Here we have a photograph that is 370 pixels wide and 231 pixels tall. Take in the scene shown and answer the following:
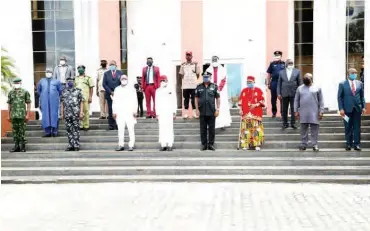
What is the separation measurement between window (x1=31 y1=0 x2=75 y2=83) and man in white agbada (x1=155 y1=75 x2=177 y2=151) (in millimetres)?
5829

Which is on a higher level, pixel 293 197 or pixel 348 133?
pixel 348 133

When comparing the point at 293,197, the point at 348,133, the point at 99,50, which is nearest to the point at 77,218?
the point at 293,197

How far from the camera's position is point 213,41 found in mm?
17828

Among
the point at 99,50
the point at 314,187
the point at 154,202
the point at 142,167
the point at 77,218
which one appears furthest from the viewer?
the point at 99,50

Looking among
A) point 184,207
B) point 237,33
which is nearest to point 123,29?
point 237,33

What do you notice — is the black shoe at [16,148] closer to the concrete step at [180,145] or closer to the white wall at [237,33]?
the concrete step at [180,145]

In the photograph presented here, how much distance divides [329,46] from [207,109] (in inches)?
263

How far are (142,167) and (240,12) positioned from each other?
7.67 metres

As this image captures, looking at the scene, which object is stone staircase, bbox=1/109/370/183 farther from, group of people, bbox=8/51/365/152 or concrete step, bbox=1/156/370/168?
group of people, bbox=8/51/365/152

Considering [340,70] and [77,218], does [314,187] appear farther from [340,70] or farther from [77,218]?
[340,70]

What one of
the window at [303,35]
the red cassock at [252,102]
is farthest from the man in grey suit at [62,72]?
the window at [303,35]

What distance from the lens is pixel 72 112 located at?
13086mm

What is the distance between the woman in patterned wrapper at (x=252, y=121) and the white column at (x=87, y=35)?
616 centimetres

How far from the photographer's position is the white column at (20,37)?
680 inches
